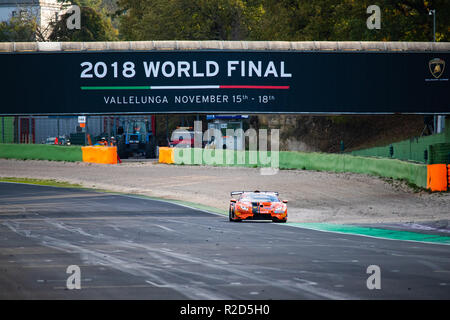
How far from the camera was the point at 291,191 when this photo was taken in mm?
37094

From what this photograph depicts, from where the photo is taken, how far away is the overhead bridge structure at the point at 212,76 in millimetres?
32750

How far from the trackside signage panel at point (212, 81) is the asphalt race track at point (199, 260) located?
6703 mm

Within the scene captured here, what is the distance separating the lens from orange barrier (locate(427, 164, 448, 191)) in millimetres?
33562

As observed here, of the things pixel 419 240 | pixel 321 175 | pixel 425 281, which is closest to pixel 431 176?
pixel 321 175

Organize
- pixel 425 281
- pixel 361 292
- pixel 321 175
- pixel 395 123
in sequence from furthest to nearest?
1. pixel 395 123
2. pixel 321 175
3. pixel 425 281
4. pixel 361 292

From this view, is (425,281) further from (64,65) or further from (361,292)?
(64,65)

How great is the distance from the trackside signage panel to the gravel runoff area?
423 cm

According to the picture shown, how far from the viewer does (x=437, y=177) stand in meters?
33.9

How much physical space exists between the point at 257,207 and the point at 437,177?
11.5 meters

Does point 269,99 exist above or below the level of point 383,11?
below

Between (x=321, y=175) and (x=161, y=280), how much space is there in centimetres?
2990

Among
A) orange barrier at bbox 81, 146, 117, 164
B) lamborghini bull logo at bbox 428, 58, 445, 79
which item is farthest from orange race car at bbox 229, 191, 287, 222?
orange barrier at bbox 81, 146, 117, 164

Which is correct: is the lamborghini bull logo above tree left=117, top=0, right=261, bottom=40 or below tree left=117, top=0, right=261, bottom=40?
below

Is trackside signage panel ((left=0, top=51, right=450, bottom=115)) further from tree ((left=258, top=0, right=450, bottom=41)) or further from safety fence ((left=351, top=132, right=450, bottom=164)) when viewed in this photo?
tree ((left=258, top=0, right=450, bottom=41))
